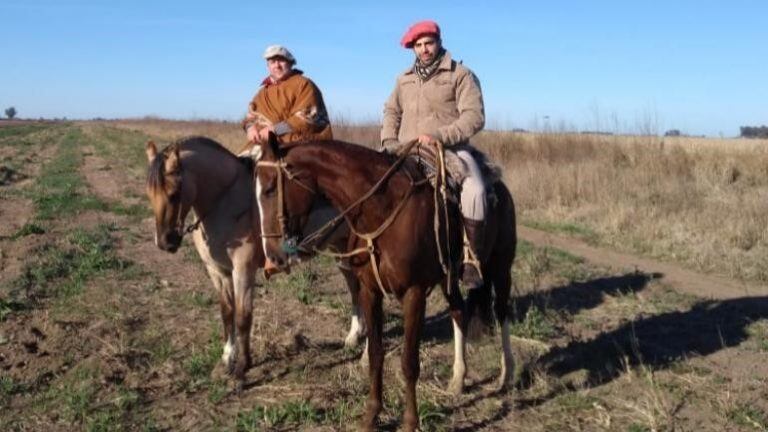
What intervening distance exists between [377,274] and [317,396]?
1.34 metres

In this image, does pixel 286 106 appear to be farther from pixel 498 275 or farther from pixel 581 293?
pixel 581 293

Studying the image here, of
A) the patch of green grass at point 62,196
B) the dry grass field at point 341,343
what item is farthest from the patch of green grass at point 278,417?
the patch of green grass at point 62,196

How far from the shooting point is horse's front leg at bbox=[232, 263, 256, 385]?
5316mm

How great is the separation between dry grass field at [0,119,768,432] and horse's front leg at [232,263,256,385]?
141 mm

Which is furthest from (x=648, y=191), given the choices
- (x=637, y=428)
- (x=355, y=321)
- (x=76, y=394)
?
(x=76, y=394)

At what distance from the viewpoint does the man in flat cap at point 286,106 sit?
5.79 m

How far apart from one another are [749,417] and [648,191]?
1096 centimetres

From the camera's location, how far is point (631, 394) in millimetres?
5379

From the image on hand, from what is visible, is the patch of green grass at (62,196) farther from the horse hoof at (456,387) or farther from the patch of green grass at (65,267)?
the horse hoof at (456,387)

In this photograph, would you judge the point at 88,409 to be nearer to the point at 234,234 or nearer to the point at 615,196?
the point at 234,234

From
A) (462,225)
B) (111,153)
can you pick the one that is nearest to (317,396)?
(462,225)

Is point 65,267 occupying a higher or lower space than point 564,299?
higher

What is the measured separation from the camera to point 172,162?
4.87 meters

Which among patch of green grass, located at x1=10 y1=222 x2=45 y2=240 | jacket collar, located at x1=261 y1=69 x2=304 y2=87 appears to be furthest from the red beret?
patch of green grass, located at x1=10 y1=222 x2=45 y2=240
